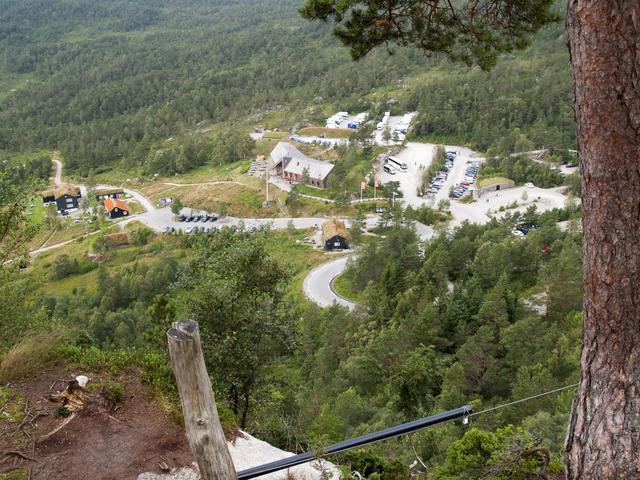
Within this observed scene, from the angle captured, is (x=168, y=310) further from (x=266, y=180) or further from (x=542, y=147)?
(x=542, y=147)

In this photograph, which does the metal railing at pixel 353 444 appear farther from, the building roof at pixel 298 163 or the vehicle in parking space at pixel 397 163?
the vehicle in parking space at pixel 397 163

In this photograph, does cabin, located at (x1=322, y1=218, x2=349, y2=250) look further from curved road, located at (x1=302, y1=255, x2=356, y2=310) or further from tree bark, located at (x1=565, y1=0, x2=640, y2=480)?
tree bark, located at (x1=565, y1=0, x2=640, y2=480)

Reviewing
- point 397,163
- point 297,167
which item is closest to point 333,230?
point 297,167

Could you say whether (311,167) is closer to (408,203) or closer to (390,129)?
(408,203)

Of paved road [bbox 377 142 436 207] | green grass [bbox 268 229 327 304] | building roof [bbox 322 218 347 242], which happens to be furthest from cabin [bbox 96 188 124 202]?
building roof [bbox 322 218 347 242]

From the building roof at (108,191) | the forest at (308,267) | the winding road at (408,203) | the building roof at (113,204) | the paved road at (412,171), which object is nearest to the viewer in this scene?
the forest at (308,267)

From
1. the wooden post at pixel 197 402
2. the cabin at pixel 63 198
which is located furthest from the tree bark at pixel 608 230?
the cabin at pixel 63 198
